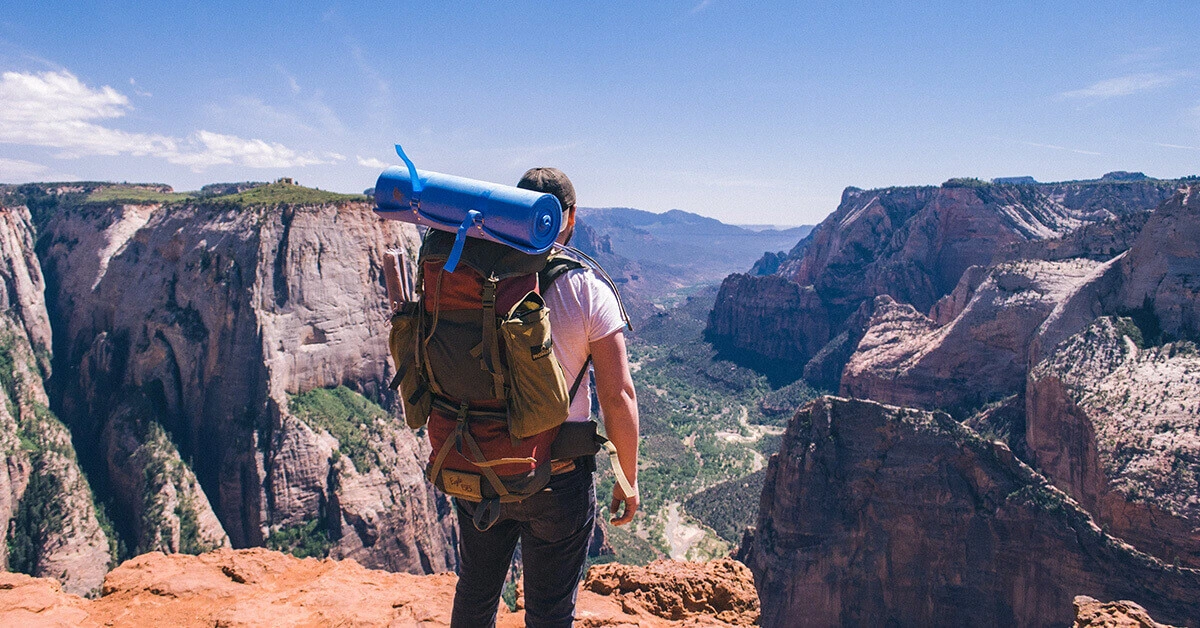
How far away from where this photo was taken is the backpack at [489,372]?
11.6 ft

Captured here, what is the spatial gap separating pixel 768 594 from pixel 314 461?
81.7 ft

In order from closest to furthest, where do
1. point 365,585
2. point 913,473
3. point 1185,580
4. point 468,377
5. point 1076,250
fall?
point 468,377 → point 365,585 → point 1185,580 → point 913,473 → point 1076,250

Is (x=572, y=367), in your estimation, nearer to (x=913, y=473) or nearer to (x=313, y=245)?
(x=913, y=473)

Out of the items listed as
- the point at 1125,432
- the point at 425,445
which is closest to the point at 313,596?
the point at 1125,432

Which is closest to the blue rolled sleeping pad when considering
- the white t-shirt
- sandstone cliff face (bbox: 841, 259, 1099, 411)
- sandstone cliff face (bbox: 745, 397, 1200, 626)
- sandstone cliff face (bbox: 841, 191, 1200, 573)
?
the white t-shirt

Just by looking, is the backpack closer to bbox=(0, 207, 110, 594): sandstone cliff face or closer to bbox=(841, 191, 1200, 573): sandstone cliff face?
bbox=(841, 191, 1200, 573): sandstone cliff face

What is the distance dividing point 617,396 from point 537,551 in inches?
48.6

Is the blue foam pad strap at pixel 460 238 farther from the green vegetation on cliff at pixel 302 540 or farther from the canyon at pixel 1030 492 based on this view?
the green vegetation on cliff at pixel 302 540

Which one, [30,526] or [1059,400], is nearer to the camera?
[30,526]

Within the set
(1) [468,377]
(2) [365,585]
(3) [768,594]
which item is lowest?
(3) [768,594]

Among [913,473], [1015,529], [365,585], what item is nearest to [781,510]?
[913,473]

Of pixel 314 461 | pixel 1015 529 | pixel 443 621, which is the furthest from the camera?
pixel 314 461

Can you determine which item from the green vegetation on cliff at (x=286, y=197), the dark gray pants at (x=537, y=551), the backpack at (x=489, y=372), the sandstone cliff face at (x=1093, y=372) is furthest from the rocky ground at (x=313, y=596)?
the green vegetation on cliff at (x=286, y=197)

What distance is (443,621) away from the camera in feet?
19.7
